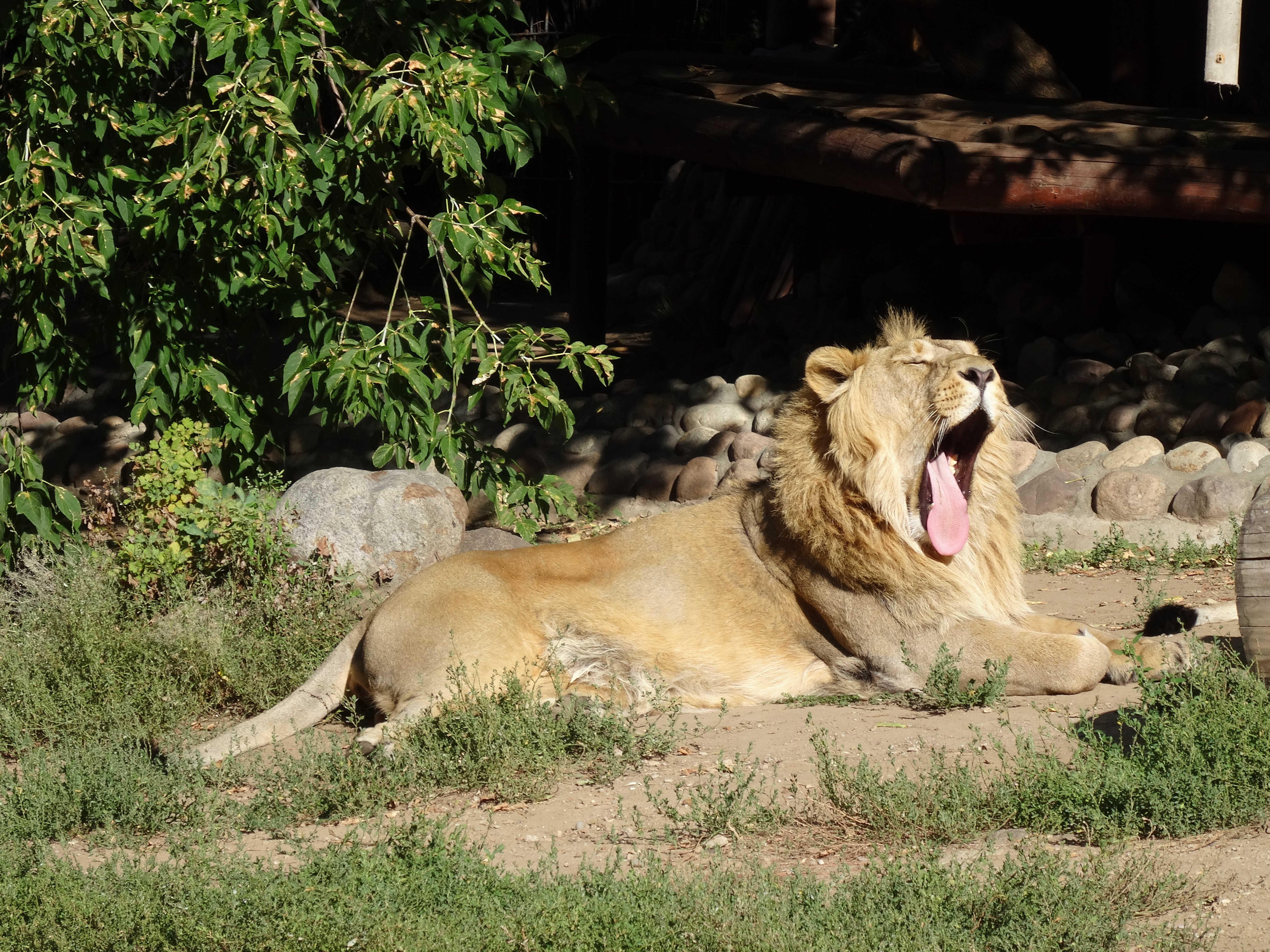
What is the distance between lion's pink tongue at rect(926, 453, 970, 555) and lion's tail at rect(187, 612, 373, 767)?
92.8 inches

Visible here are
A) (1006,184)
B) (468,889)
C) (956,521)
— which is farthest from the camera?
(1006,184)

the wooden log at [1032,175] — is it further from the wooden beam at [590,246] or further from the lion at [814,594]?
the wooden beam at [590,246]

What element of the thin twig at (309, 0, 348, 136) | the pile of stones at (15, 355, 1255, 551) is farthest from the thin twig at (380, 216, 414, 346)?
the pile of stones at (15, 355, 1255, 551)

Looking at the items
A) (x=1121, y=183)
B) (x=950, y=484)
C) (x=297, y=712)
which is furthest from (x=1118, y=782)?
(x=1121, y=183)

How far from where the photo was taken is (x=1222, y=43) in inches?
215

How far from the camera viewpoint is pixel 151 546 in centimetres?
692

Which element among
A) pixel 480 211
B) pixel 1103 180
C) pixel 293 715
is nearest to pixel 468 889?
pixel 293 715

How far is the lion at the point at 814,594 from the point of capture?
5.39 meters

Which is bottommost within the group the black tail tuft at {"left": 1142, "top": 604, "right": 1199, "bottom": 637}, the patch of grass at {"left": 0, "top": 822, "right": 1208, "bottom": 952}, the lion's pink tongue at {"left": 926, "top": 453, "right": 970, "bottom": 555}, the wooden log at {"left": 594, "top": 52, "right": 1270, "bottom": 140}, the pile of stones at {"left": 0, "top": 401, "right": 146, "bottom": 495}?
the pile of stones at {"left": 0, "top": 401, "right": 146, "bottom": 495}

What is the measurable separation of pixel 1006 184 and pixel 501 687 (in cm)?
498

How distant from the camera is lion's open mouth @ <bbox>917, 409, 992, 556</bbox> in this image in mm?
5492

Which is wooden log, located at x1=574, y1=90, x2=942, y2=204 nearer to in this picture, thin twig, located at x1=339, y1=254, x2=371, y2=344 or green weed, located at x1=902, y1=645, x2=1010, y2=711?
thin twig, located at x1=339, y1=254, x2=371, y2=344

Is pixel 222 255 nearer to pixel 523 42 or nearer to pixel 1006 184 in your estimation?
pixel 523 42

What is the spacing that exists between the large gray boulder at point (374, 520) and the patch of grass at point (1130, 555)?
341 centimetres
